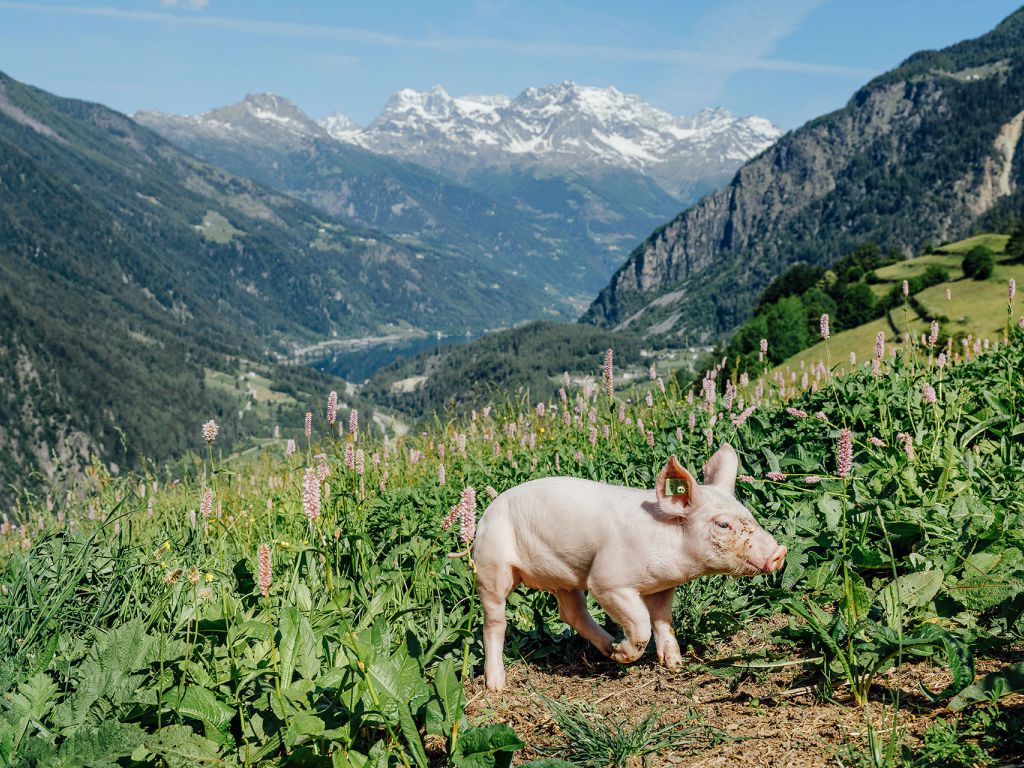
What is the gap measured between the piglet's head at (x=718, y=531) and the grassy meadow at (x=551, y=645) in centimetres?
29

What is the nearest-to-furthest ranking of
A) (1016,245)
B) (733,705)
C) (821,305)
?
(733,705) < (1016,245) < (821,305)

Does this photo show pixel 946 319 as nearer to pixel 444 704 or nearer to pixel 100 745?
pixel 444 704

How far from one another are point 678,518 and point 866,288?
248ft

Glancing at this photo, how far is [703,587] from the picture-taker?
5.66 m

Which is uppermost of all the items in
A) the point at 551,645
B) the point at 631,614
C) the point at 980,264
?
the point at 980,264

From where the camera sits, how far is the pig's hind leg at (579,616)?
16.2 feet

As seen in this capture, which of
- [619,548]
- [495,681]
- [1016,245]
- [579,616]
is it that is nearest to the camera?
[619,548]

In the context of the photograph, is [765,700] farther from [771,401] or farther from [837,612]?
[771,401]

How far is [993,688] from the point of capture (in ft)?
11.4

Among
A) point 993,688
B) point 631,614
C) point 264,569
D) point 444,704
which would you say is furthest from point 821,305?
point 264,569

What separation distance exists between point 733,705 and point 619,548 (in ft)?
3.47

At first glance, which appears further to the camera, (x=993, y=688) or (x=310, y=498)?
(x=993, y=688)

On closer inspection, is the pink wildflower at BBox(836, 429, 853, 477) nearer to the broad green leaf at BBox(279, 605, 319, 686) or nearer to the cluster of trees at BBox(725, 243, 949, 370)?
the broad green leaf at BBox(279, 605, 319, 686)

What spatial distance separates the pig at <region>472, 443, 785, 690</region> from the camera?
432cm
